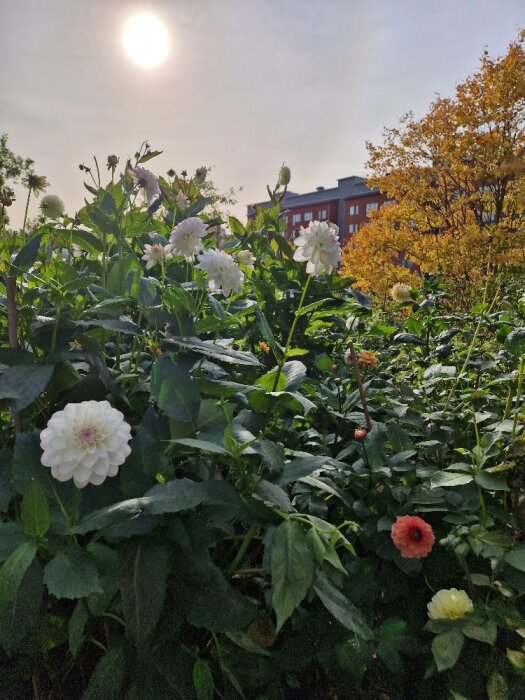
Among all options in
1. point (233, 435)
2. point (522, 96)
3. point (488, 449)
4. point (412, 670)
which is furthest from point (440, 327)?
point (522, 96)

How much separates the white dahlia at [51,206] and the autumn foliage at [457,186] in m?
8.55

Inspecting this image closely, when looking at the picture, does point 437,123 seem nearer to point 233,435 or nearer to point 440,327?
point 440,327

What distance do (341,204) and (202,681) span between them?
45051mm

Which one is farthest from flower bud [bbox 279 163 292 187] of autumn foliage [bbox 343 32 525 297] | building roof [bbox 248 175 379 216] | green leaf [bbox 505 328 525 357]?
building roof [bbox 248 175 379 216]

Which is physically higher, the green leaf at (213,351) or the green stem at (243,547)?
the green leaf at (213,351)

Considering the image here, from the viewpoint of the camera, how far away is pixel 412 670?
127 centimetres

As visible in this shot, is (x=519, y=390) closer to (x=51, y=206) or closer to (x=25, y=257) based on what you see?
(x=25, y=257)

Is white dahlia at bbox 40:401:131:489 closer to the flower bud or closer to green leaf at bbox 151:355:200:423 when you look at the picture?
green leaf at bbox 151:355:200:423

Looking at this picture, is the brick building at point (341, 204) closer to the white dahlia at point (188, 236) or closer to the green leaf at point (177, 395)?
the white dahlia at point (188, 236)

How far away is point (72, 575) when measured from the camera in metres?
0.86

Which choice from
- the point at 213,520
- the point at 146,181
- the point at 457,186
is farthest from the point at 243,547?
the point at 457,186

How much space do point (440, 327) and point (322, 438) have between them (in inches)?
49.7

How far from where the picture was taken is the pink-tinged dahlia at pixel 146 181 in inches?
68.5

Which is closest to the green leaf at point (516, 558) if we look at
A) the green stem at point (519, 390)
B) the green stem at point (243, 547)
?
the green stem at point (519, 390)
